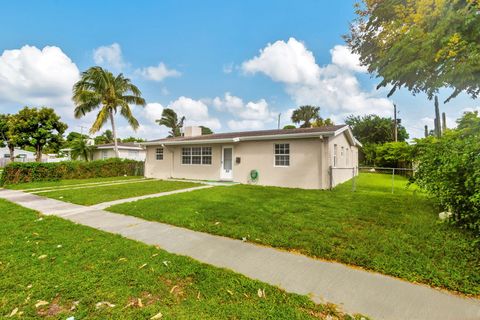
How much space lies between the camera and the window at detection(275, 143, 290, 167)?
1145cm

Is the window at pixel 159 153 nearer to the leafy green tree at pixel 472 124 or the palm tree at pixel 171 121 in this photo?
the leafy green tree at pixel 472 124

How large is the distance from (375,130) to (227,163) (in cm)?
2664

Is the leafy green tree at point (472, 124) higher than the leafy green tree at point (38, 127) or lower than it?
lower

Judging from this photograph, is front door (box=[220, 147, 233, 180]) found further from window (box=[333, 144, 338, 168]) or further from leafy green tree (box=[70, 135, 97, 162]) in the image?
leafy green tree (box=[70, 135, 97, 162])

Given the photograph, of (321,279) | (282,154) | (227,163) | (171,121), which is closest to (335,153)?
(282,154)

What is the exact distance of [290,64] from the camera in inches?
589

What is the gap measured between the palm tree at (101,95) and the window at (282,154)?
16011mm

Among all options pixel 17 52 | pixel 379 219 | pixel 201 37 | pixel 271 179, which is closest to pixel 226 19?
pixel 201 37

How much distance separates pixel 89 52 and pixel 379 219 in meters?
16.8

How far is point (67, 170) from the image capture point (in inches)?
617

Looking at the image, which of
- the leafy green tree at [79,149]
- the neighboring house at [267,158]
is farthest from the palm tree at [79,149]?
the neighboring house at [267,158]

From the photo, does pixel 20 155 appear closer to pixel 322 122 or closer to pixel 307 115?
pixel 307 115

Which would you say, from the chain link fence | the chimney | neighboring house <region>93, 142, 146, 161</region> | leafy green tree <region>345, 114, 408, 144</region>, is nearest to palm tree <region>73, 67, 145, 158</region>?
neighboring house <region>93, 142, 146, 161</region>

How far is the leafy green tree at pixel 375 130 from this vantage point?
100 feet
